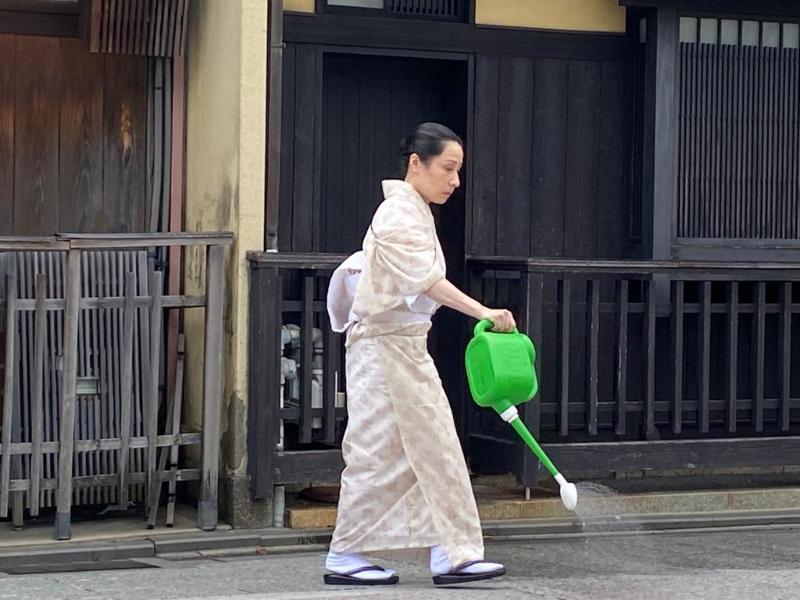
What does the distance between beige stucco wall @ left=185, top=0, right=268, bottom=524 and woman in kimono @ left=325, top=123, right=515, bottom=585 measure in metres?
1.87

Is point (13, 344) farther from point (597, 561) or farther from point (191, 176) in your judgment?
point (597, 561)

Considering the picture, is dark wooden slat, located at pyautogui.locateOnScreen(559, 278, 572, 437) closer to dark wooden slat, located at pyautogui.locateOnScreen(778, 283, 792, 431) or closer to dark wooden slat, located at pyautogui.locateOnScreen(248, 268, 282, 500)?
dark wooden slat, located at pyautogui.locateOnScreen(778, 283, 792, 431)

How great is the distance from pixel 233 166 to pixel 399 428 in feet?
7.98

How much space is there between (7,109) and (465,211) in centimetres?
278

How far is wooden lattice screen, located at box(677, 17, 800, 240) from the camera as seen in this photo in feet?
34.4

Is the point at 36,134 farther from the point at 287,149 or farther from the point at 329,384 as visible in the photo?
the point at 329,384

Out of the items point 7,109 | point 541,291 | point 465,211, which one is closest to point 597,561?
point 541,291

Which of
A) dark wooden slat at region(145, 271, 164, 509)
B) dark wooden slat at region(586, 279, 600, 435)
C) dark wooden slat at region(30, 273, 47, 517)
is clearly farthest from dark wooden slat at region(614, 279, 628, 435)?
dark wooden slat at region(30, 273, 47, 517)

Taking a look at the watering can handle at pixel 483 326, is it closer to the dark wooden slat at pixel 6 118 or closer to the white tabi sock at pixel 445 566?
the white tabi sock at pixel 445 566

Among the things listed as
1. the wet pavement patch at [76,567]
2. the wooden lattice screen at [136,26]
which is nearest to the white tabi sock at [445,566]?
the wet pavement patch at [76,567]

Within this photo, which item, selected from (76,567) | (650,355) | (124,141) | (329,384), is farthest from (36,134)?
(650,355)

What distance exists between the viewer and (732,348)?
998 centimetres

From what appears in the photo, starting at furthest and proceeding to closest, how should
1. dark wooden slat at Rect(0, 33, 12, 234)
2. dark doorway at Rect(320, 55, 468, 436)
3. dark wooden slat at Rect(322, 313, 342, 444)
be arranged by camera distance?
dark doorway at Rect(320, 55, 468, 436) → dark wooden slat at Rect(0, 33, 12, 234) → dark wooden slat at Rect(322, 313, 342, 444)

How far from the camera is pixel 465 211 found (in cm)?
1032
